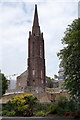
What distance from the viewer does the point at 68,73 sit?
15.0 m

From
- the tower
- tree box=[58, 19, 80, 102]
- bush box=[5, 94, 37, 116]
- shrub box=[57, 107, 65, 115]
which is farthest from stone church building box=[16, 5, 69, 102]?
tree box=[58, 19, 80, 102]

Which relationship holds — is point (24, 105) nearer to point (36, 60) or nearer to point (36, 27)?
point (36, 60)

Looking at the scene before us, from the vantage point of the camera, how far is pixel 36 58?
1916 inches

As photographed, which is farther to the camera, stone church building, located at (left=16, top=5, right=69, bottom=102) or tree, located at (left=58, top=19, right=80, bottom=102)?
stone church building, located at (left=16, top=5, right=69, bottom=102)

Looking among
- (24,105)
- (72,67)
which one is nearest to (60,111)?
(24,105)

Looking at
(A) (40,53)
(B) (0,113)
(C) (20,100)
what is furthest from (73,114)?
(A) (40,53)

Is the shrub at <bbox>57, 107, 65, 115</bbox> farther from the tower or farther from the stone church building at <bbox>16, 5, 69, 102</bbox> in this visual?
the tower

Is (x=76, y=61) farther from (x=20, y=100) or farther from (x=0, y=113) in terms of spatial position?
(x=0, y=113)

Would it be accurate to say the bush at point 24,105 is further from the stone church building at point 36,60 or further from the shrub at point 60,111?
the stone church building at point 36,60

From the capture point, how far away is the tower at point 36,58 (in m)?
47.6

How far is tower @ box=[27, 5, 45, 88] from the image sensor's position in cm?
4756

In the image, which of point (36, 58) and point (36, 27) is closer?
point (36, 58)

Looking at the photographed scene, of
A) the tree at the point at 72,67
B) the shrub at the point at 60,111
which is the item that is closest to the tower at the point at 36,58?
the shrub at the point at 60,111

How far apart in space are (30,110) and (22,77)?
39.9m
